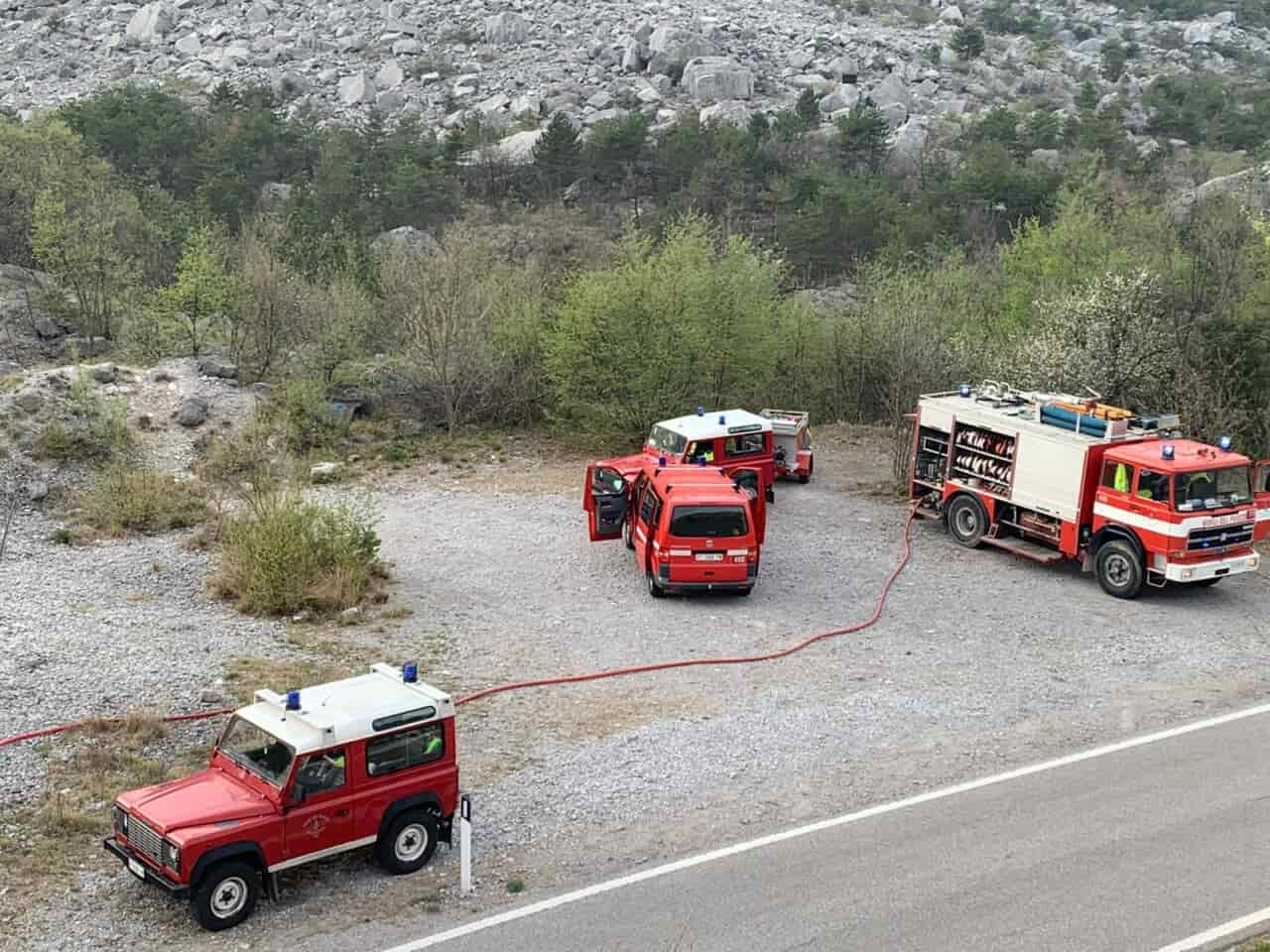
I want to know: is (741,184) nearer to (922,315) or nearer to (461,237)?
(461,237)

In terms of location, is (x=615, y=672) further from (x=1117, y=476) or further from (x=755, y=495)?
(x=1117, y=476)

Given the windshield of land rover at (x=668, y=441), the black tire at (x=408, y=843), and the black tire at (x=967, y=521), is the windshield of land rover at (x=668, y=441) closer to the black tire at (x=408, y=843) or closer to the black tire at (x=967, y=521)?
the black tire at (x=967, y=521)

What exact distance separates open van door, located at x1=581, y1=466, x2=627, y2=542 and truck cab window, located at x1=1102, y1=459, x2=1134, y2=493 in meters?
8.06

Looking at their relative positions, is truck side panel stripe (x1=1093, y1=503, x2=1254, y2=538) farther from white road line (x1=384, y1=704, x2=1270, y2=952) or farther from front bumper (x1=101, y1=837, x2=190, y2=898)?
front bumper (x1=101, y1=837, x2=190, y2=898)

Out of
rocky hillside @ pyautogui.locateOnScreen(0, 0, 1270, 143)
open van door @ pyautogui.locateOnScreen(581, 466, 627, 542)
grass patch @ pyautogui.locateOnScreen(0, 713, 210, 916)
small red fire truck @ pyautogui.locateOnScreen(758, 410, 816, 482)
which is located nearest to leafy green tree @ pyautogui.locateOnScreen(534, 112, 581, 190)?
rocky hillside @ pyautogui.locateOnScreen(0, 0, 1270, 143)

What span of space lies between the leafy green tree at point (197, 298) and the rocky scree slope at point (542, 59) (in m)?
40.7

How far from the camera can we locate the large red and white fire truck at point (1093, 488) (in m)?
20.5

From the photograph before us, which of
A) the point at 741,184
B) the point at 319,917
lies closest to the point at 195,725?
the point at 319,917

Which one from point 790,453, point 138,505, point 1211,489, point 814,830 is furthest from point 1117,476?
point 138,505

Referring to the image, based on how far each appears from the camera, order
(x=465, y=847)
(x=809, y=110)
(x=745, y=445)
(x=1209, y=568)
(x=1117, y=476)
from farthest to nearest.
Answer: (x=809, y=110)
(x=745, y=445)
(x=1117, y=476)
(x=1209, y=568)
(x=465, y=847)

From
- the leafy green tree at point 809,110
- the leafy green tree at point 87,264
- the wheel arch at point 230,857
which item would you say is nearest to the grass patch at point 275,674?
the wheel arch at point 230,857

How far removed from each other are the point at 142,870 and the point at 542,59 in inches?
3302

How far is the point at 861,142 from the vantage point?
2608 inches

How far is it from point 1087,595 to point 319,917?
14551 millimetres
